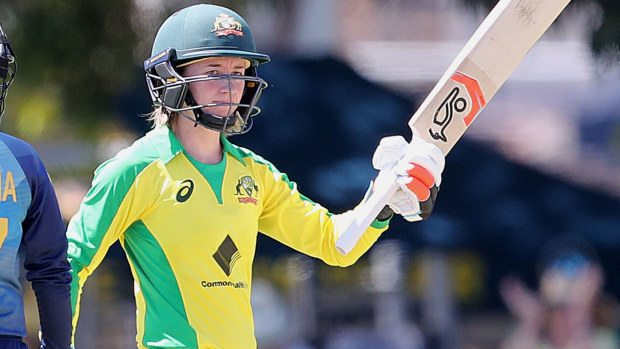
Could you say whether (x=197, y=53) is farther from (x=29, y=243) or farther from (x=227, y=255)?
(x=29, y=243)

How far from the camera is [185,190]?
111 inches

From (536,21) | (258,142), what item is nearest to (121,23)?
(258,142)

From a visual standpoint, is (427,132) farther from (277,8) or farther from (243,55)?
(277,8)

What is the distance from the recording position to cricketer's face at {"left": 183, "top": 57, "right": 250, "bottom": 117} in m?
2.87

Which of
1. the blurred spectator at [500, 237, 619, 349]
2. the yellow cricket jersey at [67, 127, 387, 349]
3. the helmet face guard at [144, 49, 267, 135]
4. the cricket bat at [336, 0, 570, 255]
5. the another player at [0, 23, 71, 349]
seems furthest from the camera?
the blurred spectator at [500, 237, 619, 349]

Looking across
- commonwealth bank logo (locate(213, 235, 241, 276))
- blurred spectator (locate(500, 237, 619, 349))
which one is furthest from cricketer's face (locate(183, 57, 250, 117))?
blurred spectator (locate(500, 237, 619, 349))

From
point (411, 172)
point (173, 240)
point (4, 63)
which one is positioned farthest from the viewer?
point (411, 172)

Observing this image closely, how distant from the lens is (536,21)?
10.2ft

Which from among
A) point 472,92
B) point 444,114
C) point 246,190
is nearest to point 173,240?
point 246,190

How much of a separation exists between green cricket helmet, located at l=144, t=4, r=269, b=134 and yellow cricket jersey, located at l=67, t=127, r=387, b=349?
11 centimetres

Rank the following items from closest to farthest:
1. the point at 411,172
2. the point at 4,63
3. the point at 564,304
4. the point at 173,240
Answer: the point at 4,63 < the point at 173,240 < the point at 411,172 < the point at 564,304

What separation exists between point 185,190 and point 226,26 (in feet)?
1.53

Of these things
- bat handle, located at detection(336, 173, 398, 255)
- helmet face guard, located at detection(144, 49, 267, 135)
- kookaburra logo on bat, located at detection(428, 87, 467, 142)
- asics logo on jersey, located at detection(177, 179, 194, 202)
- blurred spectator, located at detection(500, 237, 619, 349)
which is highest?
helmet face guard, located at detection(144, 49, 267, 135)

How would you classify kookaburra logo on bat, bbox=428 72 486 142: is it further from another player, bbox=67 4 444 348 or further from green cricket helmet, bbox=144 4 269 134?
green cricket helmet, bbox=144 4 269 134
